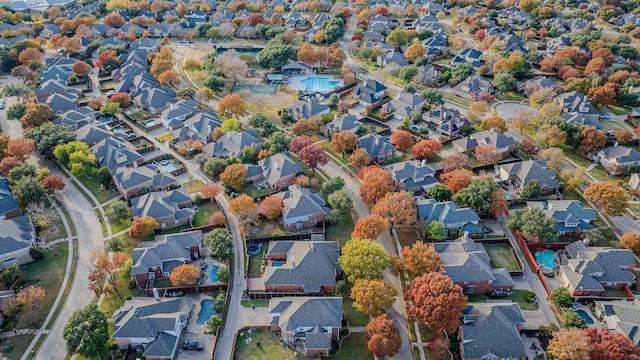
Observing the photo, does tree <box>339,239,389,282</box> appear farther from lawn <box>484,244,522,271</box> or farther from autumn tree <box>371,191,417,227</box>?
lawn <box>484,244,522,271</box>

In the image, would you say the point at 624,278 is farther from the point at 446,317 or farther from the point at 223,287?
the point at 223,287

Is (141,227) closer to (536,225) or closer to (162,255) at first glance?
(162,255)

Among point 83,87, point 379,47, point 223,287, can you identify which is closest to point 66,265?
point 223,287

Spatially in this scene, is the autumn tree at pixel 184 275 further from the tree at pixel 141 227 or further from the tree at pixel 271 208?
the tree at pixel 271 208

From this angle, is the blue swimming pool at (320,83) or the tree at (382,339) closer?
the tree at (382,339)

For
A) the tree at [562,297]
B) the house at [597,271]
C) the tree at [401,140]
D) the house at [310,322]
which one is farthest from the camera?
the tree at [401,140]

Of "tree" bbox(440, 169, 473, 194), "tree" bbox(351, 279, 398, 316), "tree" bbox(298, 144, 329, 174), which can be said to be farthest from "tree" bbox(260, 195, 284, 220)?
"tree" bbox(440, 169, 473, 194)

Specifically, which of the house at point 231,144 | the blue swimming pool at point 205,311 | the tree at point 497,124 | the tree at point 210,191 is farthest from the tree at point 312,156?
the tree at point 497,124
